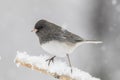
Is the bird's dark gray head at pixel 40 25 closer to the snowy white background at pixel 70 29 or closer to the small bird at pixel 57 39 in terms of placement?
the small bird at pixel 57 39

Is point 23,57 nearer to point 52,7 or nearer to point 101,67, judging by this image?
point 101,67

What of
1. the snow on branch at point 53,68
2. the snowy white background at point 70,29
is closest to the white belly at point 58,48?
the snow on branch at point 53,68

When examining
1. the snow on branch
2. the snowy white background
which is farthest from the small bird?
the snowy white background

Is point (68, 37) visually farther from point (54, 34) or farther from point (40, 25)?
point (40, 25)

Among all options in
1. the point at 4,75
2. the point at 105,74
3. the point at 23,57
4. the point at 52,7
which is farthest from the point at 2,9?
the point at 23,57

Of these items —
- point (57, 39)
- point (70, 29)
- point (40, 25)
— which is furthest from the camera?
point (70, 29)

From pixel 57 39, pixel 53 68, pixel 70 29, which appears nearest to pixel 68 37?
pixel 57 39
